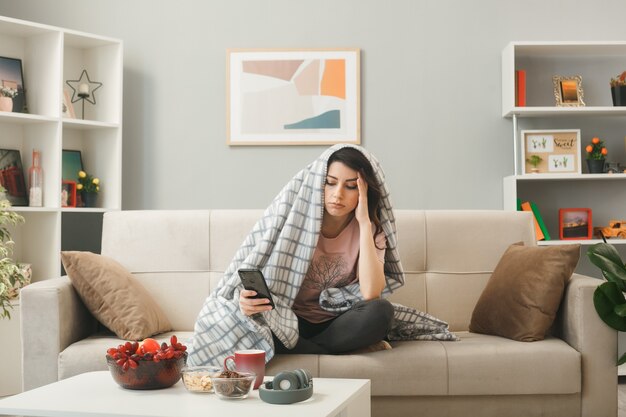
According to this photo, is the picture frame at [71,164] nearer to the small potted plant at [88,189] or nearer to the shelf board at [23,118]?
the small potted plant at [88,189]

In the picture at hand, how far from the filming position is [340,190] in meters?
2.67

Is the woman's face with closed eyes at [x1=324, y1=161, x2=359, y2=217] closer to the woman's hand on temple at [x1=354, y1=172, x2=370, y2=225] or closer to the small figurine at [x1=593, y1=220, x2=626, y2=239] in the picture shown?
the woman's hand on temple at [x1=354, y1=172, x2=370, y2=225]

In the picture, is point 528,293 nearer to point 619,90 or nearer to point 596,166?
point 596,166

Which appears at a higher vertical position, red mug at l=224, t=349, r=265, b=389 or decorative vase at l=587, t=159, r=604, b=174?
decorative vase at l=587, t=159, r=604, b=174

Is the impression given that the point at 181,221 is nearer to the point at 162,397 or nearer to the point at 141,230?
the point at 141,230

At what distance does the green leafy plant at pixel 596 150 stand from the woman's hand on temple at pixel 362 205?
1936 millimetres

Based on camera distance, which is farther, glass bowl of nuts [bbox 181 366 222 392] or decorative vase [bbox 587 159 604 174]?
decorative vase [bbox 587 159 604 174]

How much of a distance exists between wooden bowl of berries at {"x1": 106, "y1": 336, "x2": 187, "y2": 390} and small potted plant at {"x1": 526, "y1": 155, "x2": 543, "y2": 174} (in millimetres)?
2689

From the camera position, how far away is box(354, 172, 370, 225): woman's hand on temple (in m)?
2.68

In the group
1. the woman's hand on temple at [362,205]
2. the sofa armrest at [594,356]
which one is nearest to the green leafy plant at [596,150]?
the sofa armrest at [594,356]

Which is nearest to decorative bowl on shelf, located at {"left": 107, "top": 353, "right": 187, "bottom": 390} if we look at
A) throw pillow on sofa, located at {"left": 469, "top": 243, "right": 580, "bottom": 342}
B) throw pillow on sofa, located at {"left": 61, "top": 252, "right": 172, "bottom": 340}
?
throw pillow on sofa, located at {"left": 61, "top": 252, "right": 172, "bottom": 340}

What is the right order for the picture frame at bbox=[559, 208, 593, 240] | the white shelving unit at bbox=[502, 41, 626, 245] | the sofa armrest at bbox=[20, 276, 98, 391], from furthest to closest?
1. the white shelving unit at bbox=[502, 41, 626, 245]
2. the picture frame at bbox=[559, 208, 593, 240]
3. the sofa armrest at bbox=[20, 276, 98, 391]

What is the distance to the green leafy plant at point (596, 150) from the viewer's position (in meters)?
4.12

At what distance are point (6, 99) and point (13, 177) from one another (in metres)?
0.40
